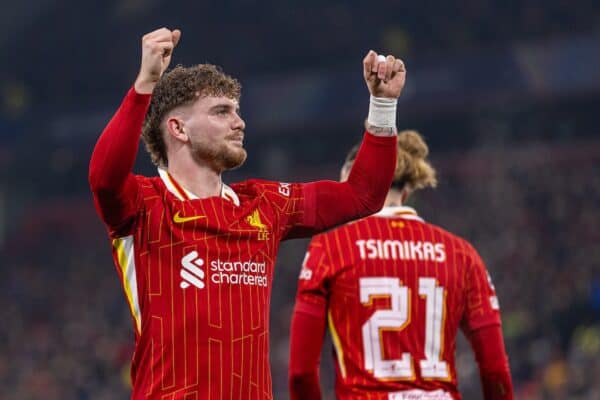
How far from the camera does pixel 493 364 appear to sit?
4715mm

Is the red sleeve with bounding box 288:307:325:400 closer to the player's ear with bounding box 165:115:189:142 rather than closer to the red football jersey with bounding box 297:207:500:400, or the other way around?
the red football jersey with bounding box 297:207:500:400

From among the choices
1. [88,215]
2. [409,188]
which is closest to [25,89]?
[88,215]

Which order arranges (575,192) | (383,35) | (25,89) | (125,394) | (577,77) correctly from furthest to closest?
1. (25,89)
2. (383,35)
3. (577,77)
4. (575,192)
5. (125,394)

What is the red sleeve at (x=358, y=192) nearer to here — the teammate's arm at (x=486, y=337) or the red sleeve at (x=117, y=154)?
the red sleeve at (x=117, y=154)

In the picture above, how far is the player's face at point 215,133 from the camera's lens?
3615 millimetres

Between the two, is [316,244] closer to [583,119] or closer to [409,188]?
[409,188]

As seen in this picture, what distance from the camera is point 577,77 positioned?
20.2 metres

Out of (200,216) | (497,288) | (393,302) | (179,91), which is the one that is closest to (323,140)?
(497,288)

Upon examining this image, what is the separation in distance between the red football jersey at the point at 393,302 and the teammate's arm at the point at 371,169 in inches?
34.0

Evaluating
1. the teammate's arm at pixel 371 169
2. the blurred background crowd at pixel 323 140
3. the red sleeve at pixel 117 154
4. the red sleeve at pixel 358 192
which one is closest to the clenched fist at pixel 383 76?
the teammate's arm at pixel 371 169

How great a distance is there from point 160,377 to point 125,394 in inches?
557

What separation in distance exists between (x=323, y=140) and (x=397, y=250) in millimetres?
20575

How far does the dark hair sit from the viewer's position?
3.65 m

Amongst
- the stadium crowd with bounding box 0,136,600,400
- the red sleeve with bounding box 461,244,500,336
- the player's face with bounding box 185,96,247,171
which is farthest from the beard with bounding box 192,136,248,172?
the stadium crowd with bounding box 0,136,600,400
